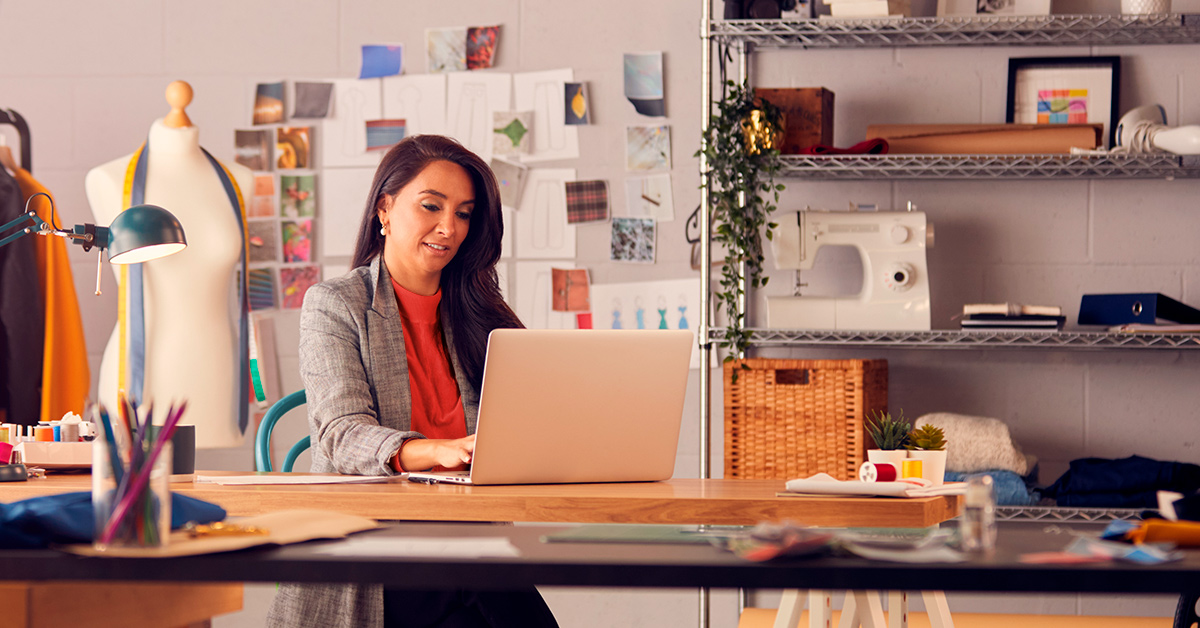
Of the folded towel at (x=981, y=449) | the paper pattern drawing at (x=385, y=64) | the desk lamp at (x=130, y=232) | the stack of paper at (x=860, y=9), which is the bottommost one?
the folded towel at (x=981, y=449)

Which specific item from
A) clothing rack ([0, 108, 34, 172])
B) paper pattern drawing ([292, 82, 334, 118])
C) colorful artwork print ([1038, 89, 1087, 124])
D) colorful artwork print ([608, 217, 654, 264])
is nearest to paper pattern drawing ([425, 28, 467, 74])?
paper pattern drawing ([292, 82, 334, 118])

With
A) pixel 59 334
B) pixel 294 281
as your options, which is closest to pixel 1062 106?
pixel 294 281

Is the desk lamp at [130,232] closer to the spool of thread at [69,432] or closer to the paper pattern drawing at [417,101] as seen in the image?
the spool of thread at [69,432]

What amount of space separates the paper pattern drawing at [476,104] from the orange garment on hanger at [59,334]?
1.09 metres

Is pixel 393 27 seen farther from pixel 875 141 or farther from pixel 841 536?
pixel 841 536

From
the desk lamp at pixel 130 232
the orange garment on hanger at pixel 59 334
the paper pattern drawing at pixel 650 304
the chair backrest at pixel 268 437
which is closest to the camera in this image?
the desk lamp at pixel 130 232

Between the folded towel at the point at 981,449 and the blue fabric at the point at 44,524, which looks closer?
the blue fabric at the point at 44,524

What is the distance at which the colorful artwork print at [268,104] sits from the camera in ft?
10.5

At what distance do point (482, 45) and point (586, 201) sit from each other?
1.76 feet

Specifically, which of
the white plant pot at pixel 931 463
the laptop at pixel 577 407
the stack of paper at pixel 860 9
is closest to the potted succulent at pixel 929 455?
the white plant pot at pixel 931 463

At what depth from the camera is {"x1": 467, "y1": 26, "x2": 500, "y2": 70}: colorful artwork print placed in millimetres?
3145

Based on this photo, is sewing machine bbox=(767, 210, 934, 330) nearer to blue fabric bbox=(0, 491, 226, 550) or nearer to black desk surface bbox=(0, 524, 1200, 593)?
black desk surface bbox=(0, 524, 1200, 593)

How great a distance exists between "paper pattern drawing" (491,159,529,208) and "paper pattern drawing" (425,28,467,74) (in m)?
0.31

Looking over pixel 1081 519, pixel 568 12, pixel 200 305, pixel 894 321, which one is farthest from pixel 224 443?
pixel 1081 519
